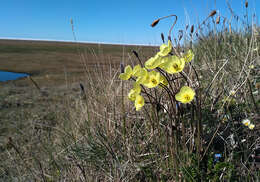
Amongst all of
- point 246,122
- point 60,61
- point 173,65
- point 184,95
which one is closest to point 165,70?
point 173,65

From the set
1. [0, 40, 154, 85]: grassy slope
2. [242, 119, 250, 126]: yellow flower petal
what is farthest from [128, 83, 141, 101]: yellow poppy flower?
[242, 119, 250, 126]: yellow flower petal

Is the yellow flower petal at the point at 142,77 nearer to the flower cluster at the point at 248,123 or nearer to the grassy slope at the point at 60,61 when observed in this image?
the grassy slope at the point at 60,61

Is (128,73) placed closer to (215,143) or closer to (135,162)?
(135,162)

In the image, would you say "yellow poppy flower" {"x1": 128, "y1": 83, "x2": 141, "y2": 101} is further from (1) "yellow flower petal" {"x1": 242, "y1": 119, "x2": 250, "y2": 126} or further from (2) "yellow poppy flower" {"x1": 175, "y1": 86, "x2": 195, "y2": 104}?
(1) "yellow flower petal" {"x1": 242, "y1": 119, "x2": 250, "y2": 126}

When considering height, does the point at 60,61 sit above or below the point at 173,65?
above

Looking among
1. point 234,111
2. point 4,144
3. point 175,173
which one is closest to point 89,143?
point 175,173

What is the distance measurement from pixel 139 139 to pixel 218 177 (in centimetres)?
72

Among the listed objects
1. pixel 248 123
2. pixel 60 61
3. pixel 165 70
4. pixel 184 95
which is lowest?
pixel 248 123

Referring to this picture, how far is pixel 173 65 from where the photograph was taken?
3.18 ft

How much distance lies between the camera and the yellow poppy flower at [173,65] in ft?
3.15

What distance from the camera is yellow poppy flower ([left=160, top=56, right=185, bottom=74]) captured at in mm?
961

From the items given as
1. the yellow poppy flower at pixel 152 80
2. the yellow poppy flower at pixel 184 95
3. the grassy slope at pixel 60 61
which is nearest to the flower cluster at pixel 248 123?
the yellow poppy flower at pixel 184 95

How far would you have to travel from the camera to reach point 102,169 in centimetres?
148

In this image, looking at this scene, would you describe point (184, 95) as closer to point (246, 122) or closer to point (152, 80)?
point (152, 80)
